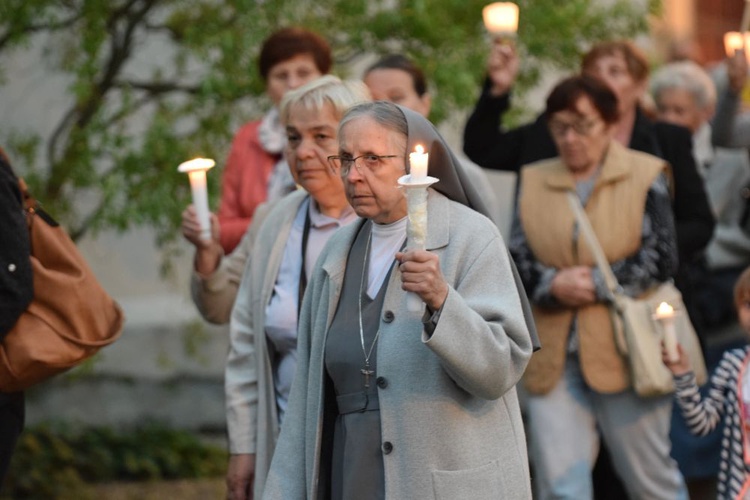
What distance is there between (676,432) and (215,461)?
140 inches

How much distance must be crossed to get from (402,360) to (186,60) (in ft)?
16.2

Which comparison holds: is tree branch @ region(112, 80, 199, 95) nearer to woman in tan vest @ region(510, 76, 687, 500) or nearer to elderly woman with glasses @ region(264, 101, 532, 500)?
woman in tan vest @ region(510, 76, 687, 500)

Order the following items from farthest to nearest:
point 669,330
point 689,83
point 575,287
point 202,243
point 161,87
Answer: point 161,87 < point 689,83 < point 575,287 < point 669,330 < point 202,243

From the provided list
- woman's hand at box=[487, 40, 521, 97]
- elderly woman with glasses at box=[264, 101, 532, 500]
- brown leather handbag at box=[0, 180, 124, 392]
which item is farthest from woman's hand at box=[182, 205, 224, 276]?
woman's hand at box=[487, 40, 521, 97]

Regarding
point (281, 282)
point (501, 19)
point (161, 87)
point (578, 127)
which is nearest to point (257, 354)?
point (281, 282)

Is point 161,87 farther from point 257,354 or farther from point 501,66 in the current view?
point 257,354

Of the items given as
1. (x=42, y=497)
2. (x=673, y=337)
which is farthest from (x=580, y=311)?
(x=42, y=497)

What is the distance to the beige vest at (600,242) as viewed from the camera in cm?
657

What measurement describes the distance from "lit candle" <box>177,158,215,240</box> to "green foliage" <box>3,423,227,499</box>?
13.4ft

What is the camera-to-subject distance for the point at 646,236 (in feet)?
21.7

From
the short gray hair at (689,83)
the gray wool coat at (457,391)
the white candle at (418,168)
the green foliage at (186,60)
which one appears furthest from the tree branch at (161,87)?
the white candle at (418,168)

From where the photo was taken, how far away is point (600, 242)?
665cm

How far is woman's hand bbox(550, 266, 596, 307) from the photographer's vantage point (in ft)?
21.5

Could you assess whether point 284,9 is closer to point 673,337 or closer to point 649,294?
point 649,294
